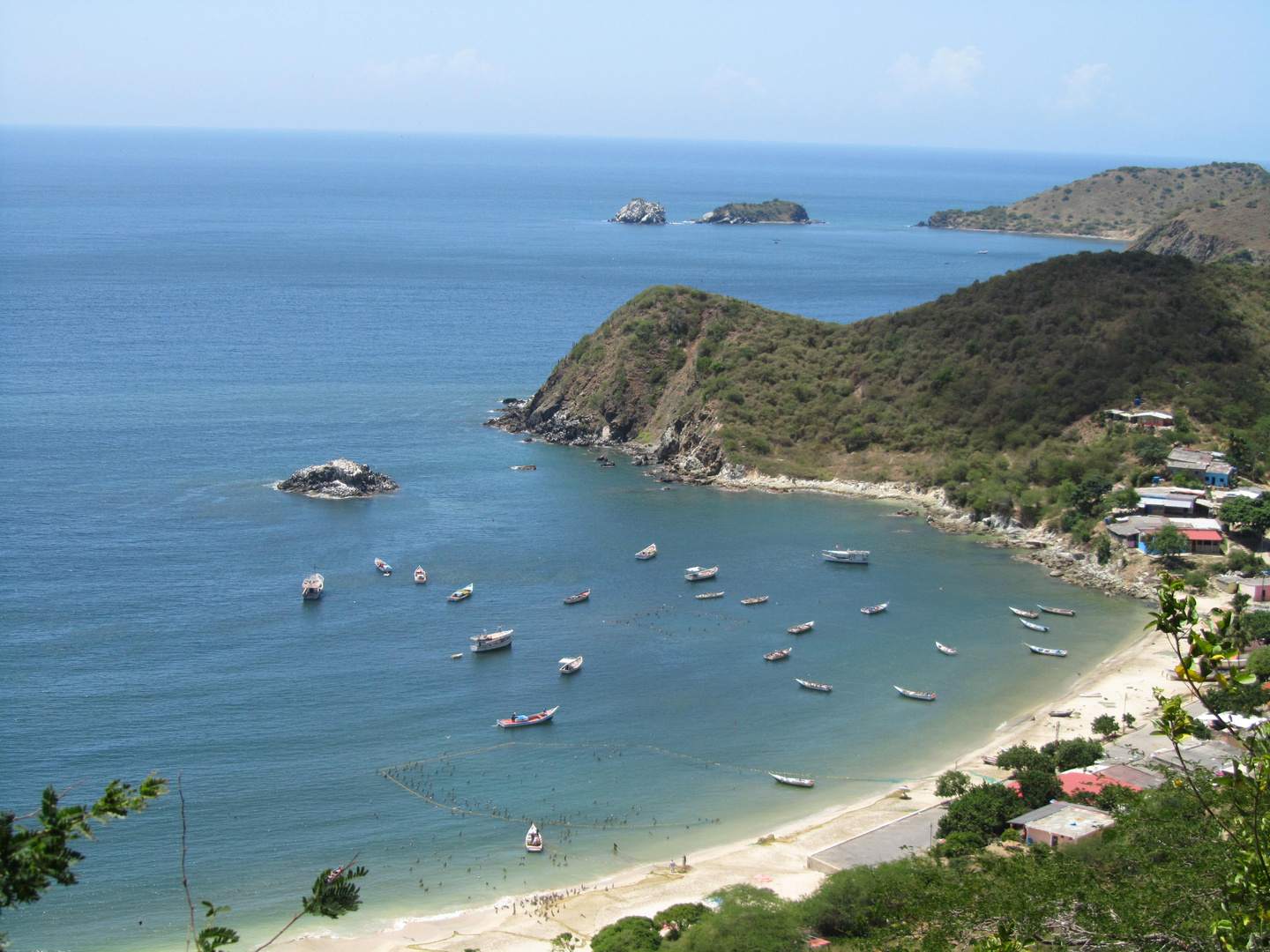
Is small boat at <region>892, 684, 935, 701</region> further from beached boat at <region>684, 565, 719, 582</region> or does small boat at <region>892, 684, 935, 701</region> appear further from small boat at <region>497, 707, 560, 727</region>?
small boat at <region>497, 707, 560, 727</region>

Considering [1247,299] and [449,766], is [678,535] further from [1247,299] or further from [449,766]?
[1247,299]

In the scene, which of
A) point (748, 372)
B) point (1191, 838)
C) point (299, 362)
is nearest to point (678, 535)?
point (748, 372)

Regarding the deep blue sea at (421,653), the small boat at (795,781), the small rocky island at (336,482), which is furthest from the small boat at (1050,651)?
the small rocky island at (336,482)

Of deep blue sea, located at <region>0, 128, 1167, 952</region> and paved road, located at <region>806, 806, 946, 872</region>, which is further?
deep blue sea, located at <region>0, 128, 1167, 952</region>

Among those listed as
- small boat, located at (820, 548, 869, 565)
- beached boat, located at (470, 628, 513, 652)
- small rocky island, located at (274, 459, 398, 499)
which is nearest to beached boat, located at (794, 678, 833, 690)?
beached boat, located at (470, 628, 513, 652)

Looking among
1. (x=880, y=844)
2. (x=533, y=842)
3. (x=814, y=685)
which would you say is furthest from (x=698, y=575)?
(x=880, y=844)

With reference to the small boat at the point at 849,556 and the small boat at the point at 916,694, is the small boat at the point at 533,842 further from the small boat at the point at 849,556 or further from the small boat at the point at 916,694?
the small boat at the point at 849,556

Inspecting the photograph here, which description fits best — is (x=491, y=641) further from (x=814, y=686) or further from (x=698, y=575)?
(x=814, y=686)
